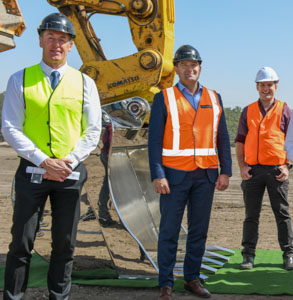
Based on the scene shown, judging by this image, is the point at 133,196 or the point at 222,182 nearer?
the point at 222,182

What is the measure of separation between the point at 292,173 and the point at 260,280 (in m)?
12.4

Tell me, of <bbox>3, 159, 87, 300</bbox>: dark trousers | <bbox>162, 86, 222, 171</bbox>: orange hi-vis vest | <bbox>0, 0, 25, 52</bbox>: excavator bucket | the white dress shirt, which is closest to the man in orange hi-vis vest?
<bbox>162, 86, 222, 171</bbox>: orange hi-vis vest

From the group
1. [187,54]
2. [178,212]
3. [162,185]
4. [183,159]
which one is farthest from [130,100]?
[178,212]

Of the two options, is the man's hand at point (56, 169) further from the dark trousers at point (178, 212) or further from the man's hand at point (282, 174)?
the man's hand at point (282, 174)

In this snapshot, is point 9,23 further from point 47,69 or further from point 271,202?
point 271,202

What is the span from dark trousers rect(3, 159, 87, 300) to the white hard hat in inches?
91.7

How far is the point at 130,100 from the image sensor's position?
4906mm

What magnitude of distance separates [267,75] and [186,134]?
1434mm

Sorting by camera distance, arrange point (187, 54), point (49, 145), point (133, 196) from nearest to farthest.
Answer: point (49, 145) → point (187, 54) → point (133, 196)

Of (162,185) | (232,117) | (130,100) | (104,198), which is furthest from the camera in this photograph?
(232,117)

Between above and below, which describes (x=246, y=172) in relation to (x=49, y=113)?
below

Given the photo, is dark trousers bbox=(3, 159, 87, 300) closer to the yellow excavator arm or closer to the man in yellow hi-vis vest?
the man in yellow hi-vis vest

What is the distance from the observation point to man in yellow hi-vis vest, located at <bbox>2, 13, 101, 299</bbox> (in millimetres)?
3113

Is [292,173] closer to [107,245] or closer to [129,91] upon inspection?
[129,91]
